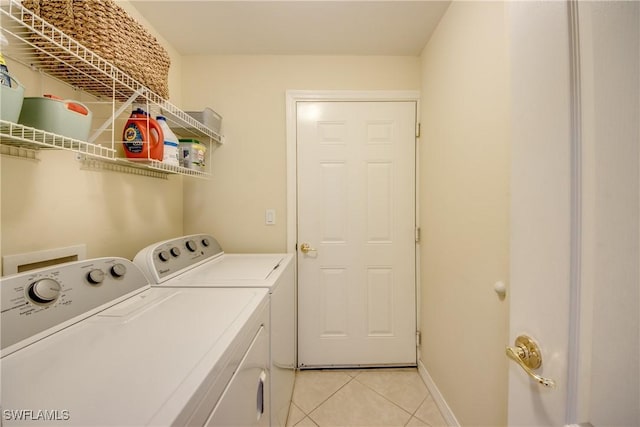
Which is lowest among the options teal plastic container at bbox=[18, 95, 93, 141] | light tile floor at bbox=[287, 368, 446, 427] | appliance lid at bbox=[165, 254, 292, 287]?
light tile floor at bbox=[287, 368, 446, 427]

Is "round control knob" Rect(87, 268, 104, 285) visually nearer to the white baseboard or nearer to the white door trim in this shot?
the white door trim

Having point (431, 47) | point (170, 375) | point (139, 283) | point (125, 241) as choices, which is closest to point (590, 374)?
point (170, 375)

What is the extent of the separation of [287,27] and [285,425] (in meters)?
2.48

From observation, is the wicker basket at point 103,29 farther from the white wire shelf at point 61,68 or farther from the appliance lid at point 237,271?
the appliance lid at point 237,271

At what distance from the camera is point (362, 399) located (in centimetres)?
172

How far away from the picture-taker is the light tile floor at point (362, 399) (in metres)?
1.56

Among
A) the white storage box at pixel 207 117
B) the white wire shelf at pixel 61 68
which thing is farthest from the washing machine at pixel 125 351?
the white storage box at pixel 207 117

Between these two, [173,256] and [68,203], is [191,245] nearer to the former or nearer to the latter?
[173,256]

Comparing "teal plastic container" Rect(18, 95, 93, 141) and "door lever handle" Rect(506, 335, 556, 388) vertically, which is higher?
"teal plastic container" Rect(18, 95, 93, 141)

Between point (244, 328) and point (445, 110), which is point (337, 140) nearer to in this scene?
point (445, 110)

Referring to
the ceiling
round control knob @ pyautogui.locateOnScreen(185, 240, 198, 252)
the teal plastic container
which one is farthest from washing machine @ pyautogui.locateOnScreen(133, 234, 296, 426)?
the ceiling

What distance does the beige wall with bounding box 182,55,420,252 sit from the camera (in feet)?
6.57

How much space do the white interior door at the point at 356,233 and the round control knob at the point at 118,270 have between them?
1.18 meters

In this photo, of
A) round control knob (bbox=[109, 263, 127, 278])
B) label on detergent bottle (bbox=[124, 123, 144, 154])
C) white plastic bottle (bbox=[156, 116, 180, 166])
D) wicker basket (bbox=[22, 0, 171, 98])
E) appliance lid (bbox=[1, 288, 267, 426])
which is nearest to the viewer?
appliance lid (bbox=[1, 288, 267, 426])
